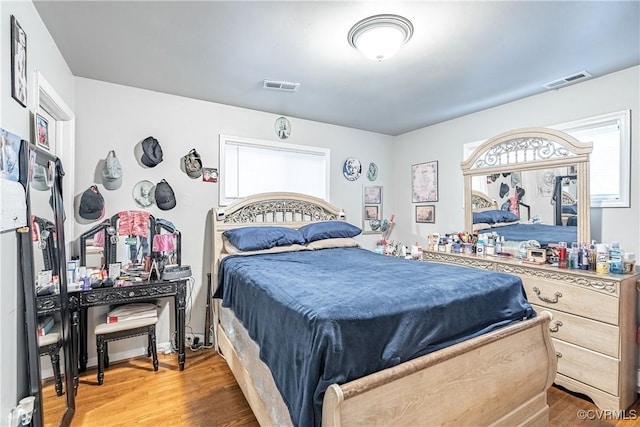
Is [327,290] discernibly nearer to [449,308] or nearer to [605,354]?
[449,308]

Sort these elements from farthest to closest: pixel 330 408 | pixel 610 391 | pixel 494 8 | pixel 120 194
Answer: pixel 120 194, pixel 610 391, pixel 494 8, pixel 330 408

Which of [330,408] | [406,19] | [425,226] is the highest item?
[406,19]

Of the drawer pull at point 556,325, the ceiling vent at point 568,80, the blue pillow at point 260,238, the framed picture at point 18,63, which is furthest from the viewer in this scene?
the blue pillow at point 260,238

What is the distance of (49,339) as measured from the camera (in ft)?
5.59

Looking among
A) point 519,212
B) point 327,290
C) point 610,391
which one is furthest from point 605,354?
point 327,290

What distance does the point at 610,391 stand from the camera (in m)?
2.05

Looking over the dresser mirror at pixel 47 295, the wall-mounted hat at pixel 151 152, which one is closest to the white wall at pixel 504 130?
the wall-mounted hat at pixel 151 152

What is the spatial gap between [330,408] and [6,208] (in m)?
1.62

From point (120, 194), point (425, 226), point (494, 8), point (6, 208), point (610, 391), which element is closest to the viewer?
point (6, 208)

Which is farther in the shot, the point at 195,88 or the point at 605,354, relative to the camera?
the point at 195,88

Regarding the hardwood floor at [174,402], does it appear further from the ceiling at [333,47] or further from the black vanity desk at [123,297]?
the ceiling at [333,47]

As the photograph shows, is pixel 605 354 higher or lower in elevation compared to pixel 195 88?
lower

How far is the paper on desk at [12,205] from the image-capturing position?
50.3 inches

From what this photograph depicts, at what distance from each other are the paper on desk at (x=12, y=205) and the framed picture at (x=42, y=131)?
585mm
